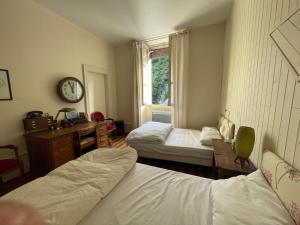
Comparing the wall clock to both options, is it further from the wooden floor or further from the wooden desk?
the wooden floor

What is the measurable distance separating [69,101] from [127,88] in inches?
71.1

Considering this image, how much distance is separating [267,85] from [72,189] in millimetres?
1785

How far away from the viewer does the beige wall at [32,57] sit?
6.87 ft

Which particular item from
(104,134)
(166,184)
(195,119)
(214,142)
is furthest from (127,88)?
(166,184)

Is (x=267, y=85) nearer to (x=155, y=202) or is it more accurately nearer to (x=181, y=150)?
(x=155, y=202)

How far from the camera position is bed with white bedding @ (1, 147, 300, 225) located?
0.74m

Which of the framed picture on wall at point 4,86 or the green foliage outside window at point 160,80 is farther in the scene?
the green foliage outside window at point 160,80

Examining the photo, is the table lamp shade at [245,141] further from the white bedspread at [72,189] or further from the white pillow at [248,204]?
the white bedspread at [72,189]

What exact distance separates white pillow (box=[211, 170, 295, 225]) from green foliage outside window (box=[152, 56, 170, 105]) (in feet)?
10.7

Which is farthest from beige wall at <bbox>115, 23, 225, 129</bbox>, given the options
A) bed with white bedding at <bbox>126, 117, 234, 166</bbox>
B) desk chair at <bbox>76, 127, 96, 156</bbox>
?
desk chair at <bbox>76, 127, 96, 156</bbox>

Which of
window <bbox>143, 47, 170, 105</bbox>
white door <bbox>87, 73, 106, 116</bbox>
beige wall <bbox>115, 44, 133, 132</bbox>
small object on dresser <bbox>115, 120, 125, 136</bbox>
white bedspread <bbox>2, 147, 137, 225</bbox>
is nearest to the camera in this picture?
white bedspread <bbox>2, 147, 137, 225</bbox>

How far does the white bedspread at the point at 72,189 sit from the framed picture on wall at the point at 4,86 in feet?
5.58

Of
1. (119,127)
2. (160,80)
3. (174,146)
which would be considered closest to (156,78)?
(160,80)

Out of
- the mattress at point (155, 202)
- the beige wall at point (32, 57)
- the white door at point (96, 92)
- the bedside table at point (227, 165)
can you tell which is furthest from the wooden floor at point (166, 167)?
the white door at point (96, 92)
